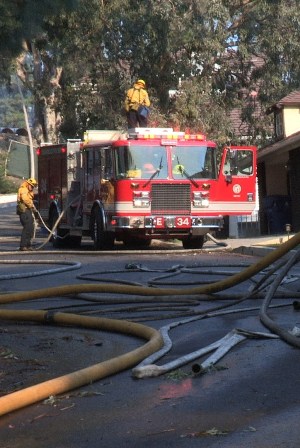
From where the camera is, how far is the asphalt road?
218 inches

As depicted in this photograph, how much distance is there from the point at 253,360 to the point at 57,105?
3030cm

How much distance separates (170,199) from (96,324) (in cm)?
1258

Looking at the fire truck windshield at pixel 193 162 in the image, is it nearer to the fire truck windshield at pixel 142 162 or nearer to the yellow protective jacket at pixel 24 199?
the fire truck windshield at pixel 142 162

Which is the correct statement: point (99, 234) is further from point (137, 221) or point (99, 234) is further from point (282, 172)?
point (282, 172)

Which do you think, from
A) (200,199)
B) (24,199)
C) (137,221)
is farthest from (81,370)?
(24,199)

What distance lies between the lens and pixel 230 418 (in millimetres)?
5734

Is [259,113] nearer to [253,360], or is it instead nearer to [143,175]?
[143,175]

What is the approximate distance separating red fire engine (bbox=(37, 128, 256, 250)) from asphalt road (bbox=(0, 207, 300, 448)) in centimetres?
876

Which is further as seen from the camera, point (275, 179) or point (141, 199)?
point (275, 179)

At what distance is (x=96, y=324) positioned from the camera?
961 cm

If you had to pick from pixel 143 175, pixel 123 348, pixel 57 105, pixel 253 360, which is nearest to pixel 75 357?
pixel 123 348

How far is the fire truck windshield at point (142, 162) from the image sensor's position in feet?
71.6

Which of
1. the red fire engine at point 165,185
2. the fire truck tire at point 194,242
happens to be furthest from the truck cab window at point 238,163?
the fire truck tire at point 194,242

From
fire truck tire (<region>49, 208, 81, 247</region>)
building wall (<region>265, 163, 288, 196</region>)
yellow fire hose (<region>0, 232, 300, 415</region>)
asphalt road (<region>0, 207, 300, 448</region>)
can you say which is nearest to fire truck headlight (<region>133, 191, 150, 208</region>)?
fire truck tire (<region>49, 208, 81, 247</region>)
